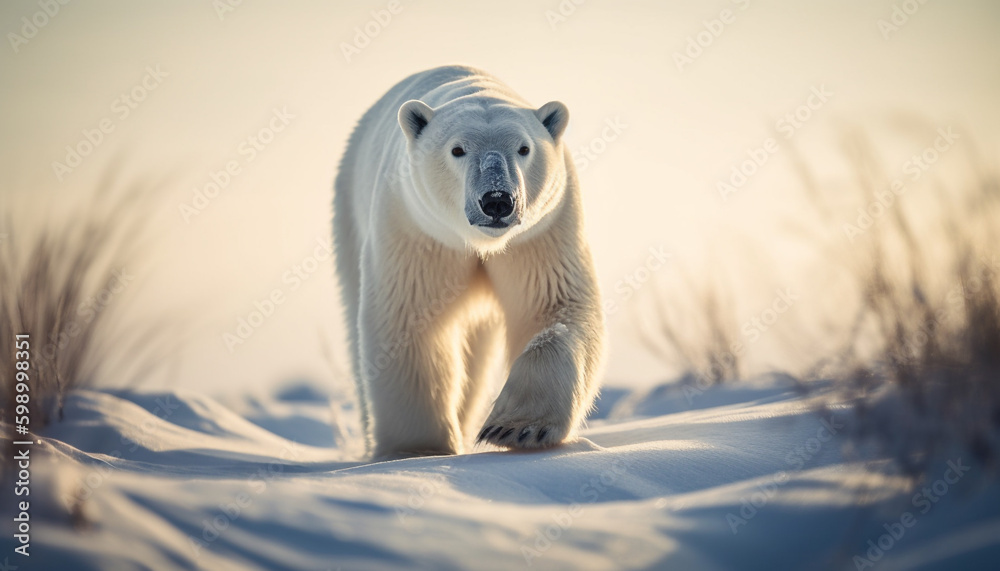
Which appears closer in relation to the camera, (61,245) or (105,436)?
(61,245)

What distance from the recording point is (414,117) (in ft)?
12.5

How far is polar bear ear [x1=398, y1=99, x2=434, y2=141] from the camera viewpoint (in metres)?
3.76

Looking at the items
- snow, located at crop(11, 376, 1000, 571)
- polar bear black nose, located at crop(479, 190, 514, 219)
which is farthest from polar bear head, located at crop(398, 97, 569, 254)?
snow, located at crop(11, 376, 1000, 571)

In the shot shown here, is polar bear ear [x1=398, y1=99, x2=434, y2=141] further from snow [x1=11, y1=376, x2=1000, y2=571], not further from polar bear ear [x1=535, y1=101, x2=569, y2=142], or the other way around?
snow [x1=11, y1=376, x2=1000, y2=571]

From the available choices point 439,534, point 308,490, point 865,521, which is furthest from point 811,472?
point 308,490

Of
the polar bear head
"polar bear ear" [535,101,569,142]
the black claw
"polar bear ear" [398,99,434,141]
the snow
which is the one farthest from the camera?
"polar bear ear" [535,101,569,142]

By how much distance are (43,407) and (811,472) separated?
3.45m

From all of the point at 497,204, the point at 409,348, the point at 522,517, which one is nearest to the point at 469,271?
the point at 409,348

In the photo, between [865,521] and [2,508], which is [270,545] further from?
[865,521]

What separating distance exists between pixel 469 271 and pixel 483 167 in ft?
2.58

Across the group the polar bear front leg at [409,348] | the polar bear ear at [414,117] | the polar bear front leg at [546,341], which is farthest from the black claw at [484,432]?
the polar bear ear at [414,117]

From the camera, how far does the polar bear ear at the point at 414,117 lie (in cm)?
376

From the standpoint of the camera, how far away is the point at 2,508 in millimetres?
1819

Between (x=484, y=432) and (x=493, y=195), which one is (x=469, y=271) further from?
(x=484, y=432)
